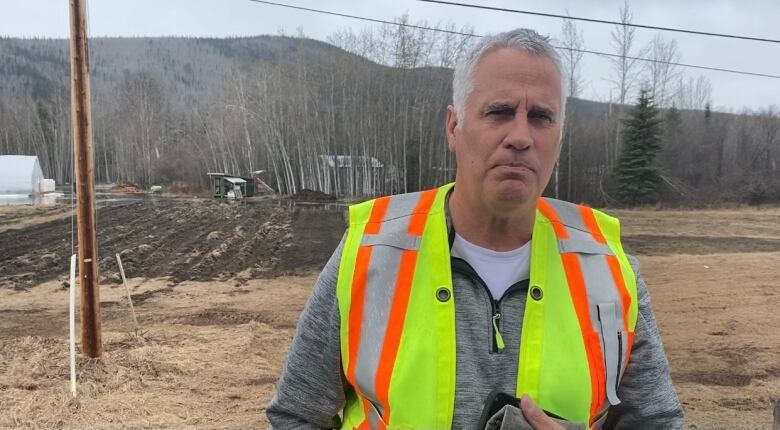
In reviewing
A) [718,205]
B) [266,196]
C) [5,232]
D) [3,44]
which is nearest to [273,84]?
[266,196]

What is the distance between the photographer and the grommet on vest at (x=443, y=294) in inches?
47.6

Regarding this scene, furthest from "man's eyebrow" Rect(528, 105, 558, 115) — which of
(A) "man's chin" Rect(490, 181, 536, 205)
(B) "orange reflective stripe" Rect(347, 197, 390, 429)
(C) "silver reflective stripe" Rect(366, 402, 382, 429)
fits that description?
(C) "silver reflective stripe" Rect(366, 402, 382, 429)

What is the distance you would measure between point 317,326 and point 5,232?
22.1 m

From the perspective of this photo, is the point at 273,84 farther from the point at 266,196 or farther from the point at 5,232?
the point at 5,232

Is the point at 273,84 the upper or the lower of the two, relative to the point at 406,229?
upper

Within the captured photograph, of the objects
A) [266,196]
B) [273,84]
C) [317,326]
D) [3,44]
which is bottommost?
[266,196]

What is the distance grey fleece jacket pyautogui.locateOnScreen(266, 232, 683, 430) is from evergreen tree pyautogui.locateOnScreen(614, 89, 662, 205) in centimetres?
3513

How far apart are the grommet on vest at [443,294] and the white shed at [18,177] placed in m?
40.1

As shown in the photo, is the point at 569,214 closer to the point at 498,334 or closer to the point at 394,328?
the point at 498,334

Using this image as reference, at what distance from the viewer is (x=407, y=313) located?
1.21 metres

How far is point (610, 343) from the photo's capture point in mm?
1248

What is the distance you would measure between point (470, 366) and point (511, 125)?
0.54 metres

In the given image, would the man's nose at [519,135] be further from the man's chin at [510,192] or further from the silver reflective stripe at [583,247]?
the silver reflective stripe at [583,247]

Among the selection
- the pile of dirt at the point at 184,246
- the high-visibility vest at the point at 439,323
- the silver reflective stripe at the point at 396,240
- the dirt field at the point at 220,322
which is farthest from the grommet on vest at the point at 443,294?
the pile of dirt at the point at 184,246
